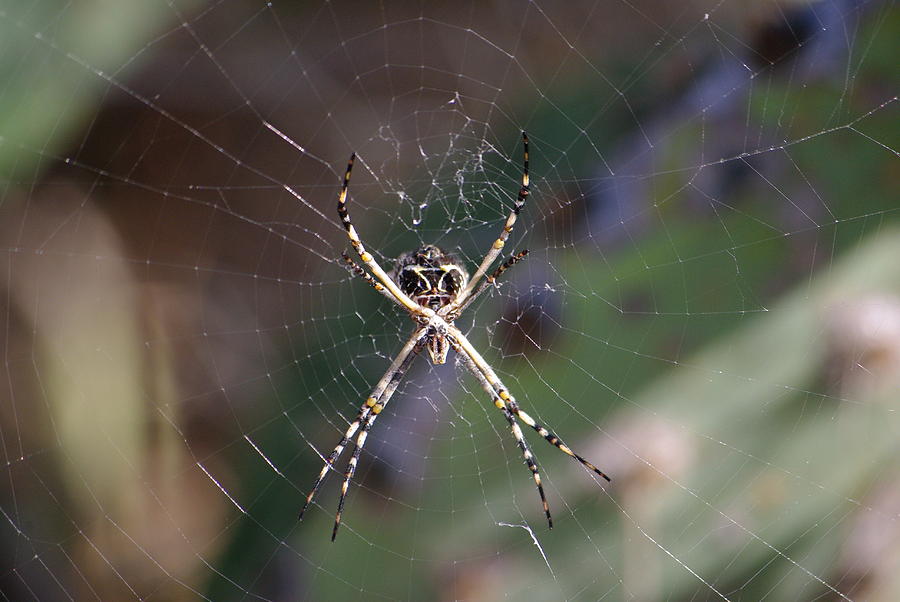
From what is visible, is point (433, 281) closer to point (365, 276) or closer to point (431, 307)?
point (431, 307)

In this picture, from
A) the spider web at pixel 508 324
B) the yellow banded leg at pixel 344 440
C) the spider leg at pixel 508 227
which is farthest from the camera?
the yellow banded leg at pixel 344 440

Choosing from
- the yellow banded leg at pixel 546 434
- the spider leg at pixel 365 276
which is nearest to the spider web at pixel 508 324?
the yellow banded leg at pixel 546 434

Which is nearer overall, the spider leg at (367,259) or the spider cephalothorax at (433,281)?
the spider leg at (367,259)

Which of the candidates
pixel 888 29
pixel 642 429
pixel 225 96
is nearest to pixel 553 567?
pixel 642 429

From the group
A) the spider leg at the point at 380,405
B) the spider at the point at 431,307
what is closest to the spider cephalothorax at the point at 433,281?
the spider at the point at 431,307

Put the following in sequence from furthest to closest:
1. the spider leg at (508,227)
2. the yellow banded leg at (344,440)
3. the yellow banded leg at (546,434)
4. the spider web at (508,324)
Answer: the yellow banded leg at (344,440) → the spider leg at (508,227) → the yellow banded leg at (546,434) → the spider web at (508,324)

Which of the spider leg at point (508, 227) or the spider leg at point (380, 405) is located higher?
the spider leg at point (508, 227)

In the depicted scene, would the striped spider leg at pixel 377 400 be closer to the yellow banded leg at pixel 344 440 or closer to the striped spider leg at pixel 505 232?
the yellow banded leg at pixel 344 440

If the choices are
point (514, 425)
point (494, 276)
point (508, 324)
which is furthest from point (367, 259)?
point (514, 425)
